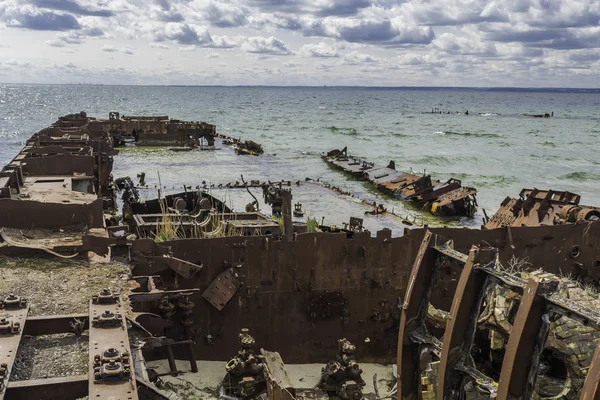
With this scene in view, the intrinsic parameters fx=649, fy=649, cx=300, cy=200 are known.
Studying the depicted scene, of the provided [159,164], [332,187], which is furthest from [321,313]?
[159,164]

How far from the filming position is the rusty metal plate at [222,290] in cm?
1209

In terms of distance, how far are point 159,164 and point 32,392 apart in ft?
127

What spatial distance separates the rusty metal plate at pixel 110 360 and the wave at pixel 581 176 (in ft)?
157

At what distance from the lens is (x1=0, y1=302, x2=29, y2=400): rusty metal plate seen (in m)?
5.95

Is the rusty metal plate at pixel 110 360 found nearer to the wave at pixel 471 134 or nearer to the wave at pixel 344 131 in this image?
the wave at pixel 344 131

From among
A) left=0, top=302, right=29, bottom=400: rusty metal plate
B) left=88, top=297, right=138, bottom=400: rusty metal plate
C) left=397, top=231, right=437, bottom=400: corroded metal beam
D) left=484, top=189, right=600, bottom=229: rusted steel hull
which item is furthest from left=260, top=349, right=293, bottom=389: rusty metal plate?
left=484, top=189, right=600, bottom=229: rusted steel hull

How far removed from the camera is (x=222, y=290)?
12172 millimetres

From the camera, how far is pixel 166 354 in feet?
38.9

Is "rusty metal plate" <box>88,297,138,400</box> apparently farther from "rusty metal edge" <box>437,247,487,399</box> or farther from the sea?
the sea

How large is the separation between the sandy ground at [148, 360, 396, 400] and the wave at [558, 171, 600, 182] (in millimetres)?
41649

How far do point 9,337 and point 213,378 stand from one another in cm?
525

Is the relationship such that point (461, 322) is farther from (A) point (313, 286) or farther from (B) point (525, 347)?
(A) point (313, 286)

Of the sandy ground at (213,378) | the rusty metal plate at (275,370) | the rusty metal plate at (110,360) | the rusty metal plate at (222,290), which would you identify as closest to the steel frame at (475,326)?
the rusty metal plate at (275,370)

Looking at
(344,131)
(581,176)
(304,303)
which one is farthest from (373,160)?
(304,303)
